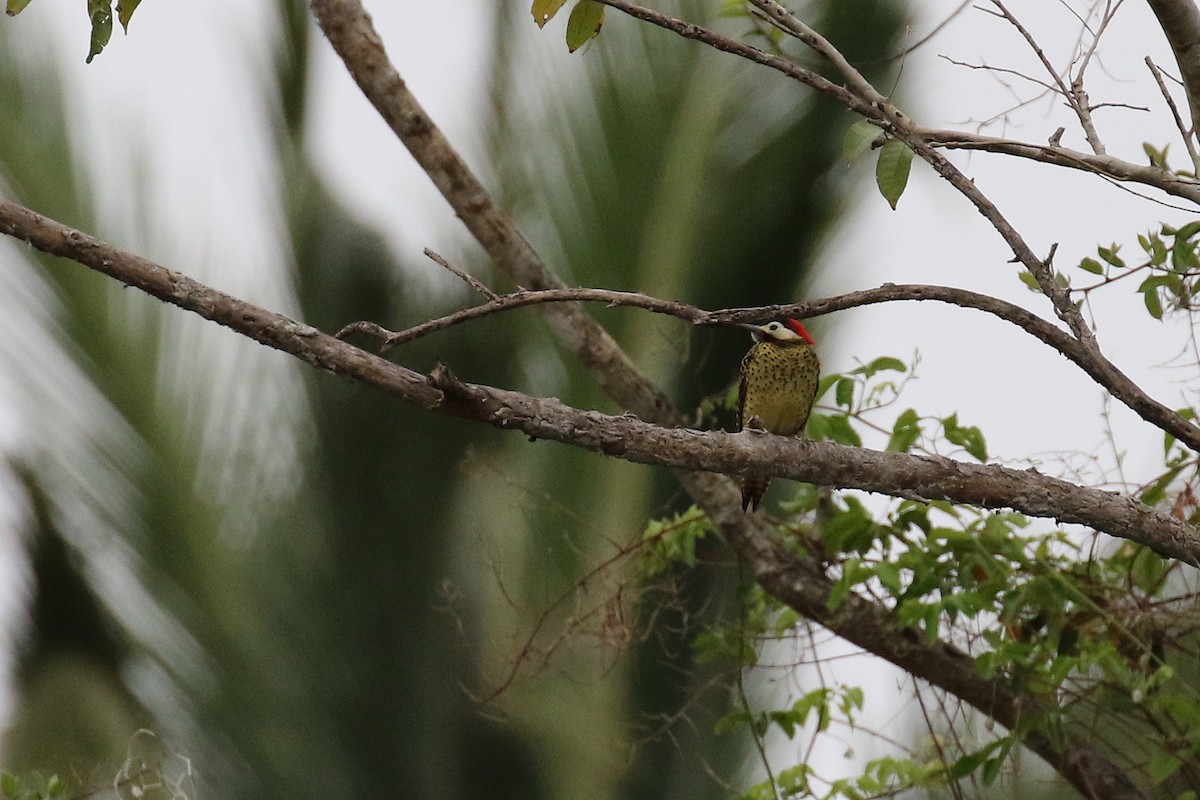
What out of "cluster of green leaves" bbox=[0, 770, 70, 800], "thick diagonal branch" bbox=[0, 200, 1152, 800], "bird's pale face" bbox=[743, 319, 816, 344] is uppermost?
"bird's pale face" bbox=[743, 319, 816, 344]

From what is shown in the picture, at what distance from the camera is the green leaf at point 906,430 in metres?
3.41

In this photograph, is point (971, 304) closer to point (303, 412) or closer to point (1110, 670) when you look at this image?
point (1110, 670)

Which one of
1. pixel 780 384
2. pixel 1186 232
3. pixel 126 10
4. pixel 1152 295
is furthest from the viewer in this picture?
pixel 780 384

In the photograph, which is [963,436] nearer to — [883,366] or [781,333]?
[883,366]

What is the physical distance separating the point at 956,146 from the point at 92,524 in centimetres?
263

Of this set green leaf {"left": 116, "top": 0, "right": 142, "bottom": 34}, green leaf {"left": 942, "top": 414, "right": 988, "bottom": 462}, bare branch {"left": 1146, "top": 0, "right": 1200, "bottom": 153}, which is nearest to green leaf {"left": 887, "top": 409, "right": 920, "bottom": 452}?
green leaf {"left": 942, "top": 414, "right": 988, "bottom": 462}

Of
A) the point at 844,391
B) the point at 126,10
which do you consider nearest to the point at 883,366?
the point at 844,391

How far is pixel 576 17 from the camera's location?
269 centimetres

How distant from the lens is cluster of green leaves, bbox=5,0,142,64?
236 cm

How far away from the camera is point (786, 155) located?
4398 millimetres

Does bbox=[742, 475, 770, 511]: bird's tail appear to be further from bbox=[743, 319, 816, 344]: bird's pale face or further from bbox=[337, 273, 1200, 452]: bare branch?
bbox=[337, 273, 1200, 452]: bare branch

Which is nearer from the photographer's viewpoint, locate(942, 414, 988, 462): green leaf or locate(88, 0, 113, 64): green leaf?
locate(88, 0, 113, 64): green leaf

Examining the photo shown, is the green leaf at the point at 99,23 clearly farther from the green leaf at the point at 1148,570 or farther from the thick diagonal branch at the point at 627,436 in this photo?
the green leaf at the point at 1148,570

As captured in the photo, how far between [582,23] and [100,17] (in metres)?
0.91
